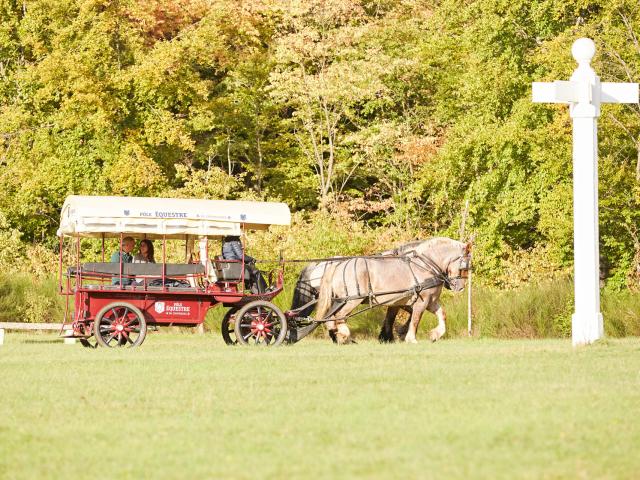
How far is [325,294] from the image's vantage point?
2225 centimetres

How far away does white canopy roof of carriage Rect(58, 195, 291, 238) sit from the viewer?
20.5 meters

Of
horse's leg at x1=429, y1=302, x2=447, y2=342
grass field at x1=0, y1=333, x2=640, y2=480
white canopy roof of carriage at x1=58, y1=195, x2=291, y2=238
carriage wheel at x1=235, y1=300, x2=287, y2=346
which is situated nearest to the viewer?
→ grass field at x1=0, y1=333, x2=640, y2=480

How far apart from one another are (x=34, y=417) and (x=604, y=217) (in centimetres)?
2535

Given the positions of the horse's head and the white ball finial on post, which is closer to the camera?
the white ball finial on post

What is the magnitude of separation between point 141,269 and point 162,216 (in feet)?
3.04

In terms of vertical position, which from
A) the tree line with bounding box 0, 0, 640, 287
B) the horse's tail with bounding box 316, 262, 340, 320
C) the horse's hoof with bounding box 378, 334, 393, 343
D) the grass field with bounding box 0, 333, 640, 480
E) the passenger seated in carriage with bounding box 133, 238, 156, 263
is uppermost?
the tree line with bounding box 0, 0, 640, 287

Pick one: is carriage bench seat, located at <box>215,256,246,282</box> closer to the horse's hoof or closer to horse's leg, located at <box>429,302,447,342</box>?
the horse's hoof

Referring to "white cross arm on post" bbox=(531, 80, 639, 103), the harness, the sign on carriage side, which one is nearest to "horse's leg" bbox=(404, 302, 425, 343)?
the harness

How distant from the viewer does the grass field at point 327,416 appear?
932cm

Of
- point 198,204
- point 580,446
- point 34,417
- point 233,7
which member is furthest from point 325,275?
point 233,7

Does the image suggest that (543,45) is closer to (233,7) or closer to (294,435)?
(233,7)

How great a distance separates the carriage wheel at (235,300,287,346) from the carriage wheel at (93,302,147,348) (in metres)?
1.47

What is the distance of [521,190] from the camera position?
1572 inches

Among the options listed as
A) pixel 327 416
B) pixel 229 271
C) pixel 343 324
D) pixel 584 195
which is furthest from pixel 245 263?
pixel 327 416
